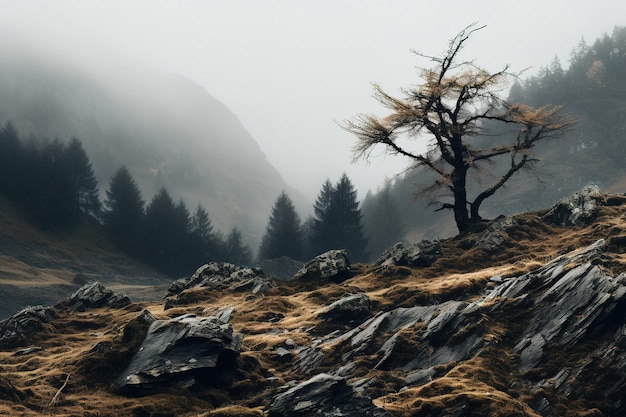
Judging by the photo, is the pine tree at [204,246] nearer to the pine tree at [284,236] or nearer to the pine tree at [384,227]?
the pine tree at [284,236]

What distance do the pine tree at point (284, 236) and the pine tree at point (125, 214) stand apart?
25.7 meters

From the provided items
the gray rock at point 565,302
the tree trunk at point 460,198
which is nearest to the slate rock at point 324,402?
the gray rock at point 565,302

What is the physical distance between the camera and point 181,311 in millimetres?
25906

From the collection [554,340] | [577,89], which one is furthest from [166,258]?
[577,89]

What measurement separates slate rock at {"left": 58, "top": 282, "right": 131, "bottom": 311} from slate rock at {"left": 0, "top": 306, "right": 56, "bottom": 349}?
376 centimetres

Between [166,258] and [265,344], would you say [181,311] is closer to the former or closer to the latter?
[265,344]

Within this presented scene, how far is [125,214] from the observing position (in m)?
101

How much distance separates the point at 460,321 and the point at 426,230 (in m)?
123

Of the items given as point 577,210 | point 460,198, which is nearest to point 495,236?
point 577,210

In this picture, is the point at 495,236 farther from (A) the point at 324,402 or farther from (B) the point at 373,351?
(A) the point at 324,402

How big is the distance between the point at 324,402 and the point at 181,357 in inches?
225

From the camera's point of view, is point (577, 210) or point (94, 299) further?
point (94, 299)

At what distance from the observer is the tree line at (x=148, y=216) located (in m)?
93.3

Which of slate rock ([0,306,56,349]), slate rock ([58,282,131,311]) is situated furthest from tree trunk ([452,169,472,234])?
slate rock ([0,306,56,349])
